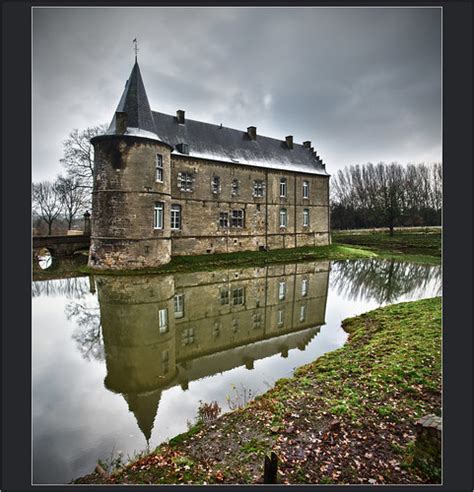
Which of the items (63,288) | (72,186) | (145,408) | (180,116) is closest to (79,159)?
(72,186)

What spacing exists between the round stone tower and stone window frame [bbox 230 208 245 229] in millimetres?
7740

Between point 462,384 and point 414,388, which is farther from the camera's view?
point 414,388

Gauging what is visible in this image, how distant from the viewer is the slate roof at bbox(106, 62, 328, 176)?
16.9 metres

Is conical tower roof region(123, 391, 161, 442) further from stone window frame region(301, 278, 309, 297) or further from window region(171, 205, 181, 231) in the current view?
window region(171, 205, 181, 231)

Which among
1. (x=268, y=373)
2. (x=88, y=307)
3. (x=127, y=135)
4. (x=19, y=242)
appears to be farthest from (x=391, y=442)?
(x=127, y=135)

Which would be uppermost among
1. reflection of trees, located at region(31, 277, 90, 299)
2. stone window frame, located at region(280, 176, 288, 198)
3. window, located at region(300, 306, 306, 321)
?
stone window frame, located at region(280, 176, 288, 198)

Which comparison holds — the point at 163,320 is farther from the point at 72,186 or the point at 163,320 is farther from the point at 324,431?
the point at 72,186

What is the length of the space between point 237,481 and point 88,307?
27.0 feet

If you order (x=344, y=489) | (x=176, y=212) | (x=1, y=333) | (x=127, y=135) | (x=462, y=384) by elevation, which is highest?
(x=127, y=135)

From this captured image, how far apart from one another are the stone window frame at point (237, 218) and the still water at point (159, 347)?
9.40 meters

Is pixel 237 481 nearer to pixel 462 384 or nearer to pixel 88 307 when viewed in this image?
pixel 462 384

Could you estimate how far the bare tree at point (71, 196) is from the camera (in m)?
27.8

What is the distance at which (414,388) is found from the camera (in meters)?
4.97

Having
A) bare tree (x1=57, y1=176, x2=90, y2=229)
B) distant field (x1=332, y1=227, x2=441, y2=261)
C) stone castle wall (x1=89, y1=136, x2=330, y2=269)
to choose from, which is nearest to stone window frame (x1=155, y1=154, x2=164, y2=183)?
stone castle wall (x1=89, y1=136, x2=330, y2=269)
